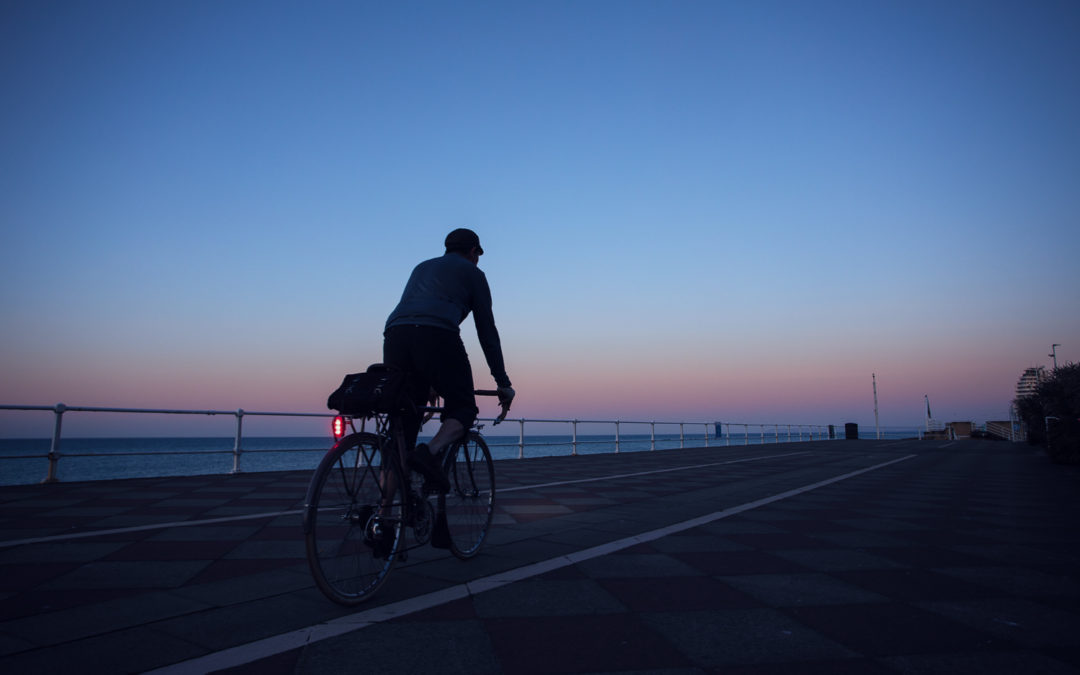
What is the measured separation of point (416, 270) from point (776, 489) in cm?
619

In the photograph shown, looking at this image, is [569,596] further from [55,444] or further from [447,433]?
[55,444]

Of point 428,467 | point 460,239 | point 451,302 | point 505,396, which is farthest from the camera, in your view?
point 460,239

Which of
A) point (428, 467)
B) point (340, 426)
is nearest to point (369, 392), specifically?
point (340, 426)

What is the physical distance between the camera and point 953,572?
10.6 ft

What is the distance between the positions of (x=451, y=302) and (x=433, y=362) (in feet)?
1.10

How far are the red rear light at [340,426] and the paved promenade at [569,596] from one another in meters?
0.70

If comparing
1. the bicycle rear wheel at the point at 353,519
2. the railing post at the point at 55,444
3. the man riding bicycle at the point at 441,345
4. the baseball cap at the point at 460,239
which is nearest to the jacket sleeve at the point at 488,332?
the man riding bicycle at the point at 441,345

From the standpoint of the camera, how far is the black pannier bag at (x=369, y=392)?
256 centimetres

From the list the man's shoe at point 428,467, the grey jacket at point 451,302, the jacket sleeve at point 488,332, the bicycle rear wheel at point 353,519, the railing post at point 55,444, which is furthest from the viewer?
the railing post at point 55,444

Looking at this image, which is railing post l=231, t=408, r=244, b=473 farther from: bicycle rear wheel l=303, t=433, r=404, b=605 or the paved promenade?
bicycle rear wheel l=303, t=433, r=404, b=605

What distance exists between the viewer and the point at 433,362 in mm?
2963

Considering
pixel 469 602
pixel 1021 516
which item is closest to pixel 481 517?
pixel 469 602

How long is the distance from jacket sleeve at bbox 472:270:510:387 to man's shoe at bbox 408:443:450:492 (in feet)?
1.85

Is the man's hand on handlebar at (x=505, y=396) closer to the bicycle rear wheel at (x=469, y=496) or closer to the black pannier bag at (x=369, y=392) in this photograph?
the bicycle rear wheel at (x=469, y=496)
